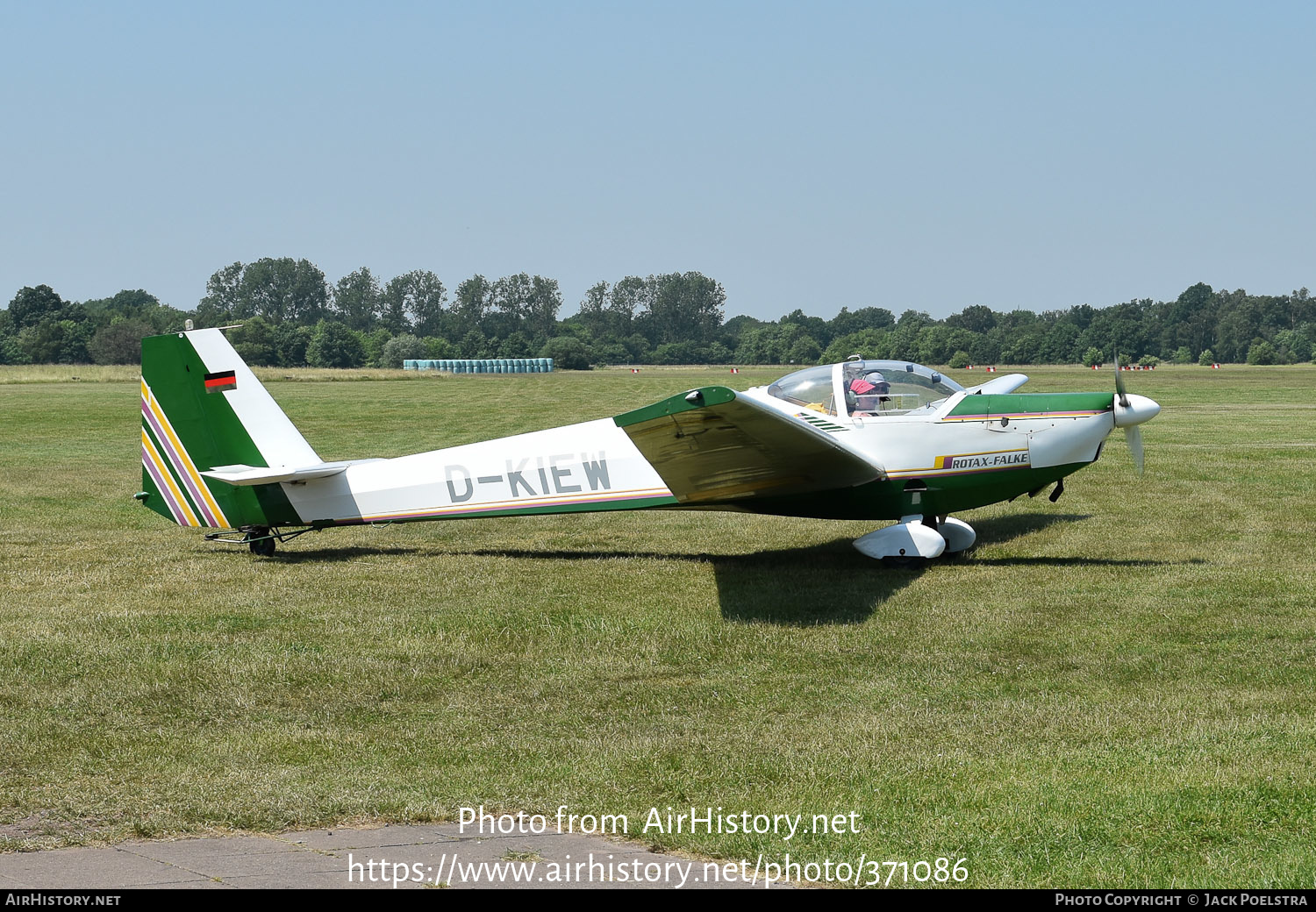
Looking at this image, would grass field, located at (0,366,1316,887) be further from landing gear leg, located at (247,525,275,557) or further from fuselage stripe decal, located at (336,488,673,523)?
fuselage stripe decal, located at (336,488,673,523)

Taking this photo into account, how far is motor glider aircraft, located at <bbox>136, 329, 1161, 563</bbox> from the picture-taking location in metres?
10.9

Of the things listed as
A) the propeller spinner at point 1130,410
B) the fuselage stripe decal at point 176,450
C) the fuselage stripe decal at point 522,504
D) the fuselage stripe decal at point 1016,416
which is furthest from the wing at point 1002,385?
the fuselage stripe decal at point 176,450

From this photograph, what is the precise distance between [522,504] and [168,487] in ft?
11.2

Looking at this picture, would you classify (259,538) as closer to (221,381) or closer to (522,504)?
(221,381)

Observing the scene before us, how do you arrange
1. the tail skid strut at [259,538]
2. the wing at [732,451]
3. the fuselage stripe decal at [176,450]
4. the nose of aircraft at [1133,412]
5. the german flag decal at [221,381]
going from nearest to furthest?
the wing at [732,451] < the nose of aircraft at [1133,412] < the german flag decal at [221,381] < the fuselage stripe decal at [176,450] < the tail skid strut at [259,538]

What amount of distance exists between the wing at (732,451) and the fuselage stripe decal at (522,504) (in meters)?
0.40

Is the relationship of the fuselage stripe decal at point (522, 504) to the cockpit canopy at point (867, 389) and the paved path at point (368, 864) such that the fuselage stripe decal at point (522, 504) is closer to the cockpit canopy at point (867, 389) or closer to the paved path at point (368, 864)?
the cockpit canopy at point (867, 389)

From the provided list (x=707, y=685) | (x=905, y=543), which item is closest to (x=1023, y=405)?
(x=905, y=543)

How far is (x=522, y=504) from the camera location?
11180mm

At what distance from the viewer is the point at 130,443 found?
25406 mm

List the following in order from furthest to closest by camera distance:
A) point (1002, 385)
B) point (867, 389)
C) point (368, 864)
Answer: point (1002, 385)
point (867, 389)
point (368, 864)

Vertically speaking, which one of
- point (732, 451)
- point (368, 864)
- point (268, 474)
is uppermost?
point (732, 451)

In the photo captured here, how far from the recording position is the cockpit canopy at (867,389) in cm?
1105

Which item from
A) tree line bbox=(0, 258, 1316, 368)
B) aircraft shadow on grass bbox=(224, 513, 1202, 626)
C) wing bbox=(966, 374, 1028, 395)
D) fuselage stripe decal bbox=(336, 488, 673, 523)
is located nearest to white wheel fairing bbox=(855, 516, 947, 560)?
aircraft shadow on grass bbox=(224, 513, 1202, 626)
